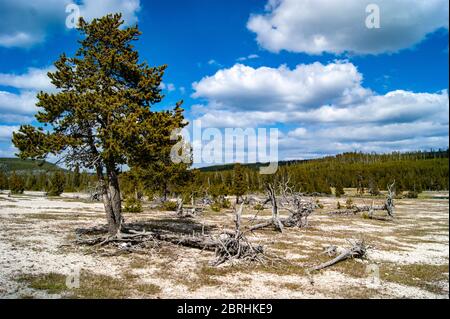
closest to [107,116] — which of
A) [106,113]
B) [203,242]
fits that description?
[106,113]

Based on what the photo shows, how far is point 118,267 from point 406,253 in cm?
1550

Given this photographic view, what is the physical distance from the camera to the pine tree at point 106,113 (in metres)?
16.8

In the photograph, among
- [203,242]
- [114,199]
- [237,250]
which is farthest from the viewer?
[114,199]

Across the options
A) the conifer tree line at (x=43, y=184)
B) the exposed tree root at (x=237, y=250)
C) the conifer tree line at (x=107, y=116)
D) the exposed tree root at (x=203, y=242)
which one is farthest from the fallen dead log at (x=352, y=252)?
the conifer tree line at (x=43, y=184)

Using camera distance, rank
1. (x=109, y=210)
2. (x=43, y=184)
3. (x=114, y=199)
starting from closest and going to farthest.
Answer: (x=109, y=210), (x=114, y=199), (x=43, y=184)

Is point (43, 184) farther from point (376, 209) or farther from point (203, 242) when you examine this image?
point (203, 242)

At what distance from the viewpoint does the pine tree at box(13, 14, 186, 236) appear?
16.8m

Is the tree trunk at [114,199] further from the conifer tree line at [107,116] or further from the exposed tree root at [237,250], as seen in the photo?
the exposed tree root at [237,250]

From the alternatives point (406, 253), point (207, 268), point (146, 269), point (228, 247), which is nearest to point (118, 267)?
point (146, 269)

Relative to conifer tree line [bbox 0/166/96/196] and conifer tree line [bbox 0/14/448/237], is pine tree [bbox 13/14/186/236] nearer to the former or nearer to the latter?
conifer tree line [bbox 0/14/448/237]

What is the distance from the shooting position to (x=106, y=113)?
17562 mm

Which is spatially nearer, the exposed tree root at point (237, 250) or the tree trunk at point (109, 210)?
the exposed tree root at point (237, 250)

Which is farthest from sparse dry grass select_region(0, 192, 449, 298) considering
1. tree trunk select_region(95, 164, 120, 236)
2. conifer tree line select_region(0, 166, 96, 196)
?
conifer tree line select_region(0, 166, 96, 196)

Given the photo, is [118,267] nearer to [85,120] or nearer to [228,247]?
[228,247]
